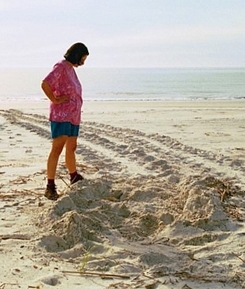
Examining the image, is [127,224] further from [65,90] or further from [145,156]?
[145,156]

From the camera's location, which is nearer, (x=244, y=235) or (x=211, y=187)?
(x=244, y=235)

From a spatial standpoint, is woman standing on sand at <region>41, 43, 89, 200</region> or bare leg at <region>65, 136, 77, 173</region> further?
bare leg at <region>65, 136, 77, 173</region>

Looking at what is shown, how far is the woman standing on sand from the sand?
44cm

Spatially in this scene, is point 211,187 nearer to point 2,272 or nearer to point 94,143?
point 2,272

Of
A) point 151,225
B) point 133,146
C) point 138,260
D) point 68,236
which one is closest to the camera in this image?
point 138,260

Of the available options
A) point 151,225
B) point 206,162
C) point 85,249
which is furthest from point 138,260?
point 206,162

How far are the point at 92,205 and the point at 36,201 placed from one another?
75 centimetres

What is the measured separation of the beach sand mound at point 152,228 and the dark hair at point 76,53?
1305 mm

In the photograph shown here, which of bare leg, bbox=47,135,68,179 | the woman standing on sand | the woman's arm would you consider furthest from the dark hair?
bare leg, bbox=47,135,68,179

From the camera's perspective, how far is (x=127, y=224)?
4531 millimetres

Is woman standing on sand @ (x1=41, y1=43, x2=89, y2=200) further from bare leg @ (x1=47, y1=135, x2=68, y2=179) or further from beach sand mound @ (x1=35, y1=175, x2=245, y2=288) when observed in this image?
beach sand mound @ (x1=35, y1=175, x2=245, y2=288)

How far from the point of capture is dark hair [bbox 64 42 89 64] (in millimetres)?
5238

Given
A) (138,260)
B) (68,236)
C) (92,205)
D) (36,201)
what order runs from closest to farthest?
(138,260) → (68,236) → (92,205) → (36,201)

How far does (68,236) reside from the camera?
412 centimetres
